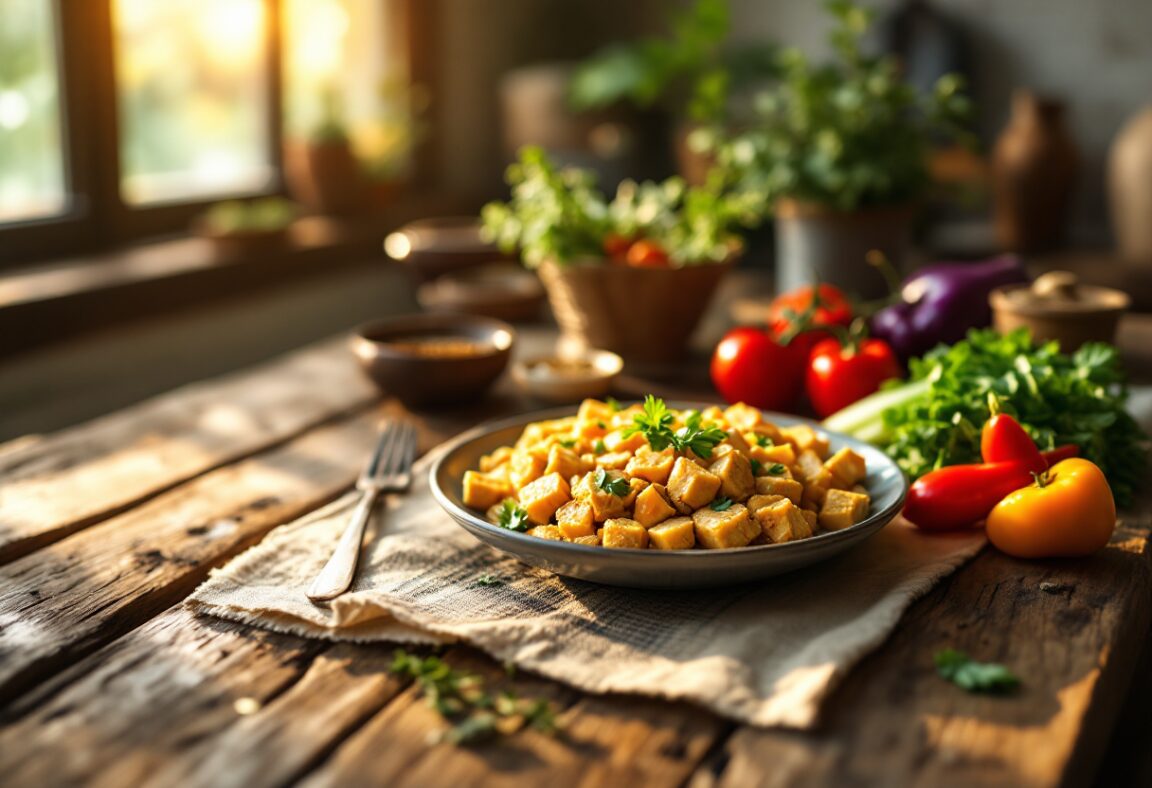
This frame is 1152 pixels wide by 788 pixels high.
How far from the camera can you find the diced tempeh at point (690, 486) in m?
1.15

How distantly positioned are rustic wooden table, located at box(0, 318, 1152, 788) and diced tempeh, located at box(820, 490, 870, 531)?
112 mm

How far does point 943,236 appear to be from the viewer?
16.1 ft

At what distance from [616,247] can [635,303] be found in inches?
5.1

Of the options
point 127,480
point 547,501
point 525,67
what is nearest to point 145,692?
point 547,501

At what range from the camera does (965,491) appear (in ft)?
4.34

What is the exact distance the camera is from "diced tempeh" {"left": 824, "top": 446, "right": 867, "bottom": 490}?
1295 millimetres

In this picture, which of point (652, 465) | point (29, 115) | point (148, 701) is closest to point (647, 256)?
point (652, 465)

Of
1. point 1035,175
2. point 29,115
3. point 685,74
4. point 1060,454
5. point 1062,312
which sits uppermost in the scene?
point 685,74

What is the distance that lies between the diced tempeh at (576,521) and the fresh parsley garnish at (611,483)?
3 cm

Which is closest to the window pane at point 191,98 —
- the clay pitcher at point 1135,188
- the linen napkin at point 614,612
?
the linen napkin at point 614,612

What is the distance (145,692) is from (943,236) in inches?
176

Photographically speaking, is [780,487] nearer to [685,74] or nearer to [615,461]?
[615,461]

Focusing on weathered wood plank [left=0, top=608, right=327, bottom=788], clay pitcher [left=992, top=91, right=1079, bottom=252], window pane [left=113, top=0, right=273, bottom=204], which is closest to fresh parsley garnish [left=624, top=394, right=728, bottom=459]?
weathered wood plank [left=0, top=608, right=327, bottom=788]

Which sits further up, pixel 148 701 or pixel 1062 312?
pixel 1062 312
